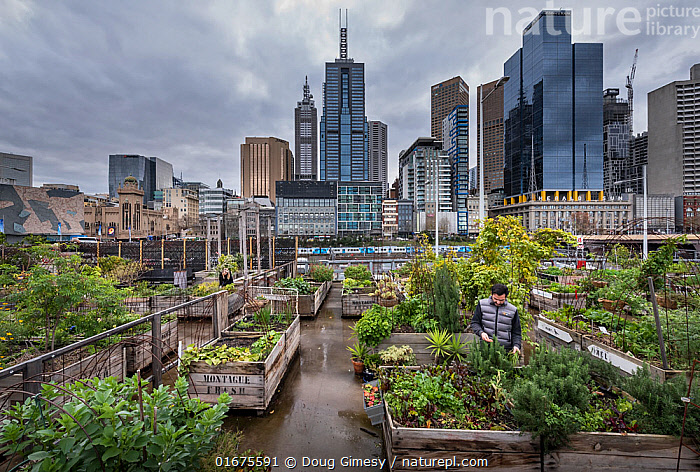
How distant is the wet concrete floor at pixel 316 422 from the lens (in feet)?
10.1

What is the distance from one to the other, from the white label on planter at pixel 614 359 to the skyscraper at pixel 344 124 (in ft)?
386

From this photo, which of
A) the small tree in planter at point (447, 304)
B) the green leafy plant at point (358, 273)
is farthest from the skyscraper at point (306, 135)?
the small tree in planter at point (447, 304)

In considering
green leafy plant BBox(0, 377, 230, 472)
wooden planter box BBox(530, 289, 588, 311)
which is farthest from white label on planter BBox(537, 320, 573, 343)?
green leafy plant BBox(0, 377, 230, 472)

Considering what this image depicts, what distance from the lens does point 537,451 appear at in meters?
2.46

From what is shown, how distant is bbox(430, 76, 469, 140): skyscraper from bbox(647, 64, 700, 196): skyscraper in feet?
291

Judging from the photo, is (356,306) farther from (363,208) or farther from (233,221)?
(363,208)

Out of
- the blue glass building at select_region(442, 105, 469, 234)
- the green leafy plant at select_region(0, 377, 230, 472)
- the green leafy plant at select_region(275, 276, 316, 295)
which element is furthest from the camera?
the blue glass building at select_region(442, 105, 469, 234)

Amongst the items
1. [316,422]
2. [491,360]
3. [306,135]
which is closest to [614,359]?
[491,360]

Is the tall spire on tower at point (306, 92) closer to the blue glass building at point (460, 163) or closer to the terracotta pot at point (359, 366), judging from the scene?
the blue glass building at point (460, 163)

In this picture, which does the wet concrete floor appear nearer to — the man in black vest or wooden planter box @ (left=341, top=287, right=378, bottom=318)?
the man in black vest

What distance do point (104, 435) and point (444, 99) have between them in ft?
660

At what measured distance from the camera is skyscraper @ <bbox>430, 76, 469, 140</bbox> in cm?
17088

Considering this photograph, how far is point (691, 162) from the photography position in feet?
280

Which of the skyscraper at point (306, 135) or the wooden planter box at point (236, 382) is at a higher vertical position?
the skyscraper at point (306, 135)
